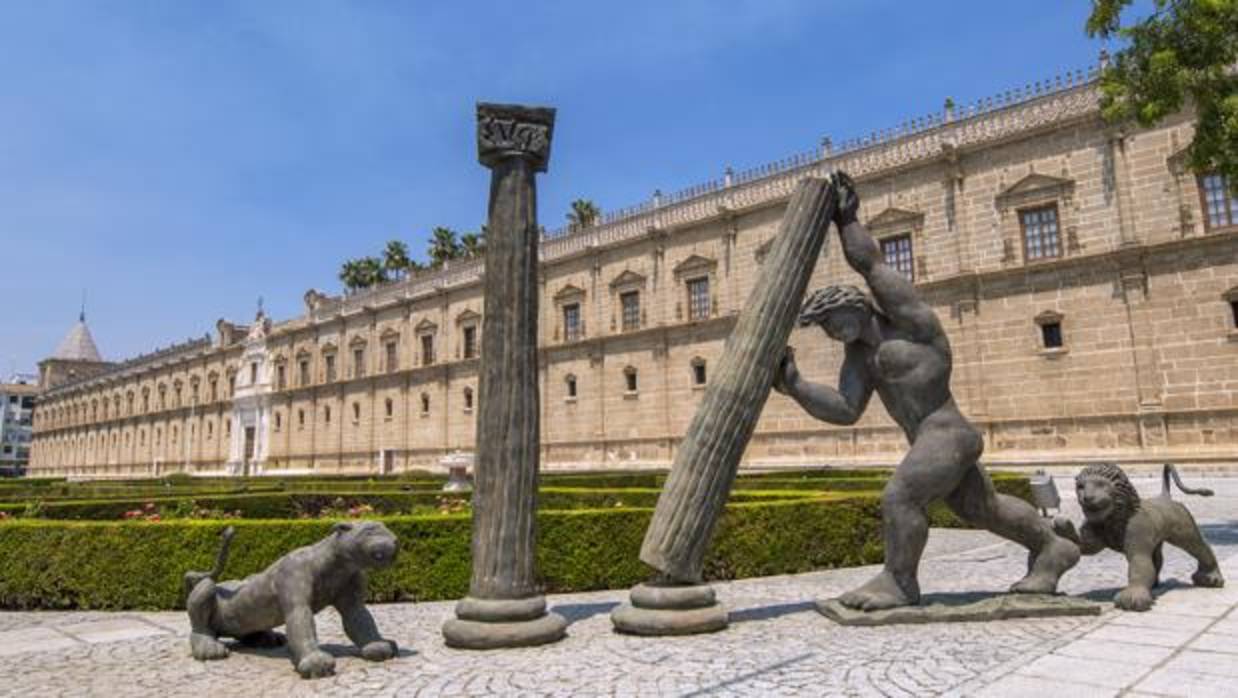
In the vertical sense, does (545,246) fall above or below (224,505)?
above

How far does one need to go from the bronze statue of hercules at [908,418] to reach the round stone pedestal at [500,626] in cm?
208

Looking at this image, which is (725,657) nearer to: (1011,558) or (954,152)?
(1011,558)

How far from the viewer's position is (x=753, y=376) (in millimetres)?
5488

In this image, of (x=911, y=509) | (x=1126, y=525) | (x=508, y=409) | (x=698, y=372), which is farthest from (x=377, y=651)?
(x=698, y=372)

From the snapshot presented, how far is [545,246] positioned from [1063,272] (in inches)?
794

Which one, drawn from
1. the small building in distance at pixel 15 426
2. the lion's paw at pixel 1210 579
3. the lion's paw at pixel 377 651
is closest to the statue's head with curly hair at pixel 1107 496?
the lion's paw at pixel 1210 579

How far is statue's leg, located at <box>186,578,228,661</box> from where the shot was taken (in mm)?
4863

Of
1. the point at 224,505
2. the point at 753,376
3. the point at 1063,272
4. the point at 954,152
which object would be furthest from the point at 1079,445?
the point at 224,505

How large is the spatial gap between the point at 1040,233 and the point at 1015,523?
719 inches

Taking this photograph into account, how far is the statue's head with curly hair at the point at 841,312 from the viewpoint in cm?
546

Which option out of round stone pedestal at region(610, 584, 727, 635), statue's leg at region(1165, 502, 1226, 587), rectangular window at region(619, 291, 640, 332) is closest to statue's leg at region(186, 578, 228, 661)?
round stone pedestal at region(610, 584, 727, 635)

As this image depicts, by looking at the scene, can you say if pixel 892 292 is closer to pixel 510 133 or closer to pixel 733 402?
pixel 733 402

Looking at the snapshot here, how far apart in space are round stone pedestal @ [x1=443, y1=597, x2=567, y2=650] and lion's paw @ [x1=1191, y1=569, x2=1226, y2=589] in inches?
194

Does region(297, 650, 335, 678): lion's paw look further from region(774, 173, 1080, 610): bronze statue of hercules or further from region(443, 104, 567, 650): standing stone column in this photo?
region(774, 173, 1080, 610): bronze statue of hercules
